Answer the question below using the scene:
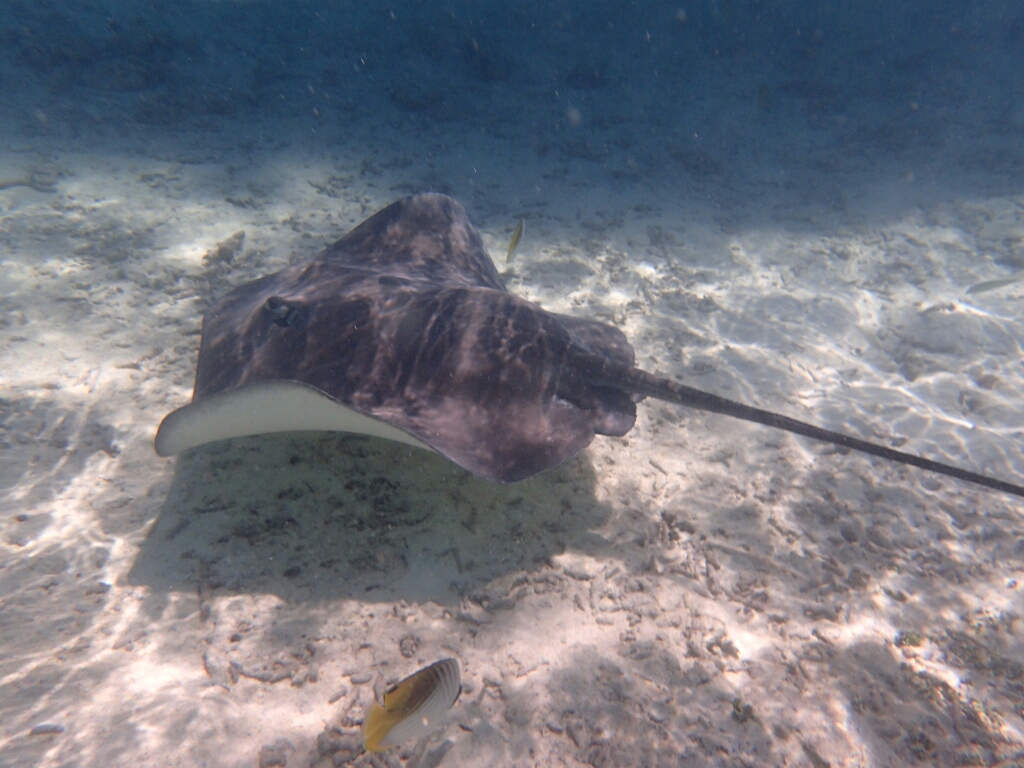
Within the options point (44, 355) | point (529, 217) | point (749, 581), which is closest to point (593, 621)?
point (749, 581)

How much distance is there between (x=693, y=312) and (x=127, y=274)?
7192mm

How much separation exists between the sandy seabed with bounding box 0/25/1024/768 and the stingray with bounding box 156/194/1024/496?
2.40ft

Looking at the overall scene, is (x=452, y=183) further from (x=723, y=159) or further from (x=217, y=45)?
(x=217, y=45)

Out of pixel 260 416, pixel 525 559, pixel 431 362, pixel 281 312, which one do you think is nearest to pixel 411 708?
pixel 525 559

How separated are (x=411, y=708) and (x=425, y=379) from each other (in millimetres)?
2016

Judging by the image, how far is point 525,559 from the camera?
3480mm

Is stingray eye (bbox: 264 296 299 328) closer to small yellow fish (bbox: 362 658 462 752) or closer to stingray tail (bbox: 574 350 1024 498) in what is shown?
stingray tail (bbox: 574 350 1024 498)

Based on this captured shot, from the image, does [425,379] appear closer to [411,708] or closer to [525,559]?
[525,559]

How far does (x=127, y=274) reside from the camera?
6.06 metres

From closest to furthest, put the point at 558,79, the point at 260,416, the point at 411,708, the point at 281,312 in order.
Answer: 1. the point at 411,708
2. the point at 260,416
3. the point at 281,312
4. the point at 558,79

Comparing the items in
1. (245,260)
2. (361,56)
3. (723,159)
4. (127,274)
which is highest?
(361,56)

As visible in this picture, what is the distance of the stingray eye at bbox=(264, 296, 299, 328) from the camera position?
143 inches

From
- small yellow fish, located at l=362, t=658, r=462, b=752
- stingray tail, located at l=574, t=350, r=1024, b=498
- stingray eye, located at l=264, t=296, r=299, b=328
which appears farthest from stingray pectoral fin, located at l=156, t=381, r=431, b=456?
stingray tail, located at l=574, t=350, r=1024, b=498

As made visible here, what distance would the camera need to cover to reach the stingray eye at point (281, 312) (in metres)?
3.63
